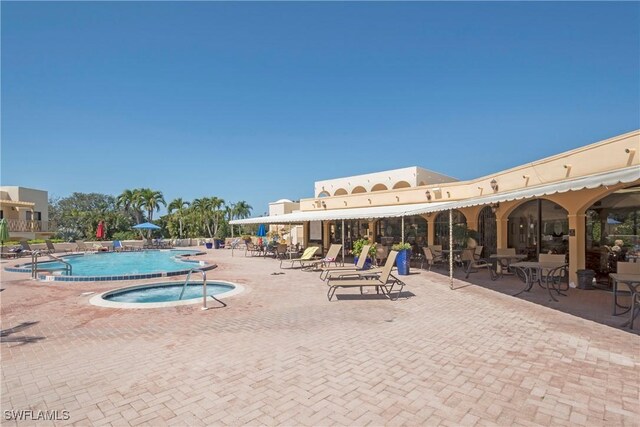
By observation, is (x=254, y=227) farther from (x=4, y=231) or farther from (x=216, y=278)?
(x=216, y=278)

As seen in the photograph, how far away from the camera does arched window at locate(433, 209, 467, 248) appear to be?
1812 cm

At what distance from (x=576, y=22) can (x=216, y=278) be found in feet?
53.9

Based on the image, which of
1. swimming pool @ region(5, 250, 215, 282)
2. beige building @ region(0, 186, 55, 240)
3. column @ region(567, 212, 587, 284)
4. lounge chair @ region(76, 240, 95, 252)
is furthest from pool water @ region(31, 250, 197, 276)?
column @ region(567, 212, 587, 284)

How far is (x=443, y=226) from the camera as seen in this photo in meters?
18.7

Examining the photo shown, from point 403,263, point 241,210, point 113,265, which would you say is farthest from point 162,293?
point 241,210

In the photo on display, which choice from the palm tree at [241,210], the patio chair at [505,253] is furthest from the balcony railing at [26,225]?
the patio chair at [505,253]

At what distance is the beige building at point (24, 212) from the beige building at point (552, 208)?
30088mm

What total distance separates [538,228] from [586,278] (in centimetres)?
333

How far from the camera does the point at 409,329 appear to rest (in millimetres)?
6391

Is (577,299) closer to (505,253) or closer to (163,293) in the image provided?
(505,253)

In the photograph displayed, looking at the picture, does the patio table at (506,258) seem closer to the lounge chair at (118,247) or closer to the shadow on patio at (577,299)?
the shadow on patio at (577,299)

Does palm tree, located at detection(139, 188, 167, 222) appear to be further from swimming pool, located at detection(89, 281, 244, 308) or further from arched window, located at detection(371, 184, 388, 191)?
swimming pool, located at detection(89, 281, 244, 308)

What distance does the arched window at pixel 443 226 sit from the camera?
1812cm

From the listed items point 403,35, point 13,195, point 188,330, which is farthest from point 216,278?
point 13,195
